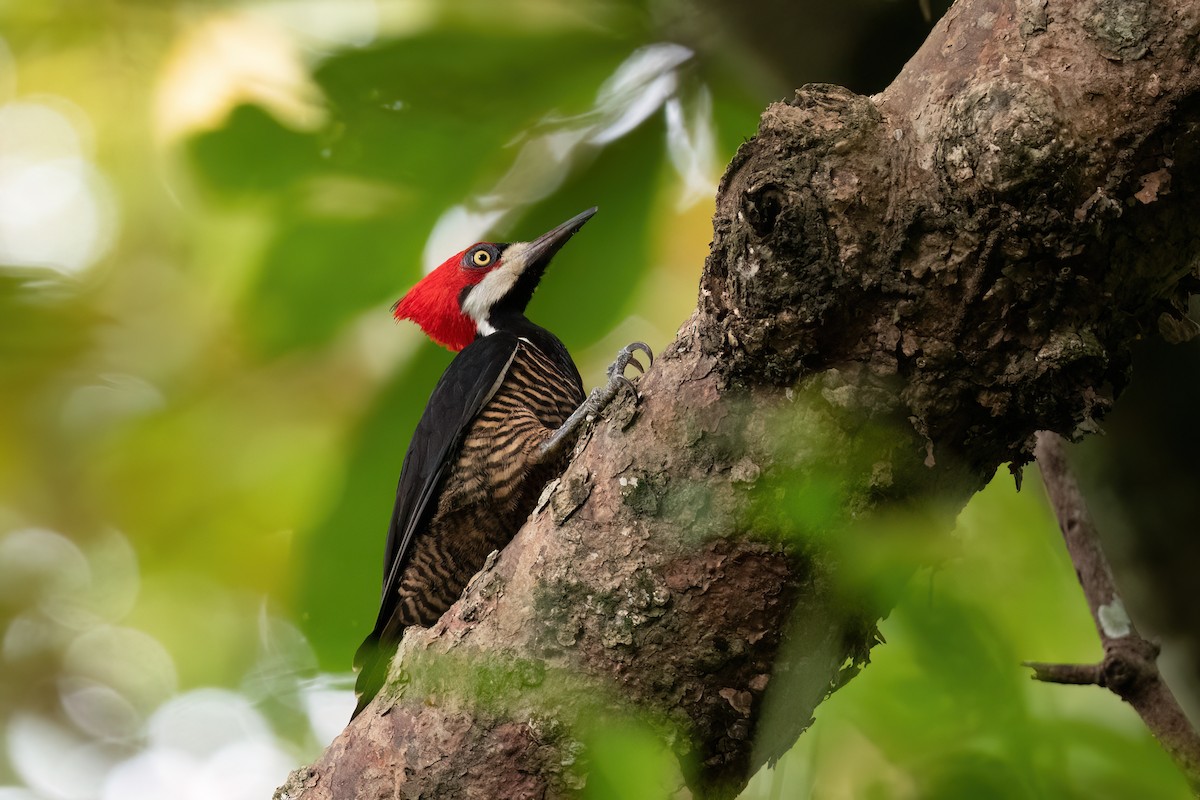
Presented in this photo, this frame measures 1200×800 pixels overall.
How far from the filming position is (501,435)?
3.57 meters

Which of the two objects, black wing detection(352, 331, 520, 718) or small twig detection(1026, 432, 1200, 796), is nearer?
small twig detection(1026, 432, 1200, 796)

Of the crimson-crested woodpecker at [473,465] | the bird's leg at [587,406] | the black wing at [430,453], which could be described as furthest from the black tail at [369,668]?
the bird's leg at [587,406]

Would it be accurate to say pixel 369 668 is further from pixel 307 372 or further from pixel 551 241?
pixel 307 372

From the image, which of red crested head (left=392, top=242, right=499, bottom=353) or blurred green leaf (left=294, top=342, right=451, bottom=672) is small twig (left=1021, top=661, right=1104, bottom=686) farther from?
red crested head (left=392, top=242, right=499, bottom=353)

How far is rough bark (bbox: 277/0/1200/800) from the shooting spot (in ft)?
4.79

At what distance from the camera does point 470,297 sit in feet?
15.9

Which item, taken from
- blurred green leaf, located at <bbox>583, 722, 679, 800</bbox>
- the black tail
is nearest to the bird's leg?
the black tail

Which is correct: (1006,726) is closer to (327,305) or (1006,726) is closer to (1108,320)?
(1108,320)

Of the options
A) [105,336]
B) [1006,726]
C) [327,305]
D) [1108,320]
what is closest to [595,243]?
[327,305]

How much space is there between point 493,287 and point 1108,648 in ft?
10.9

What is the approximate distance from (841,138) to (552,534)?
3.00 feet

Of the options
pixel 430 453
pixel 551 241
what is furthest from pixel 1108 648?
pixel 551 241

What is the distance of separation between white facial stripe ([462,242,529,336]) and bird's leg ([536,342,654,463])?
1.21 m

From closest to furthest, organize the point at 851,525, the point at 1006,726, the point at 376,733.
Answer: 1. the point at 1006,726
2. the point at 851,525
3. the point at 376,733
